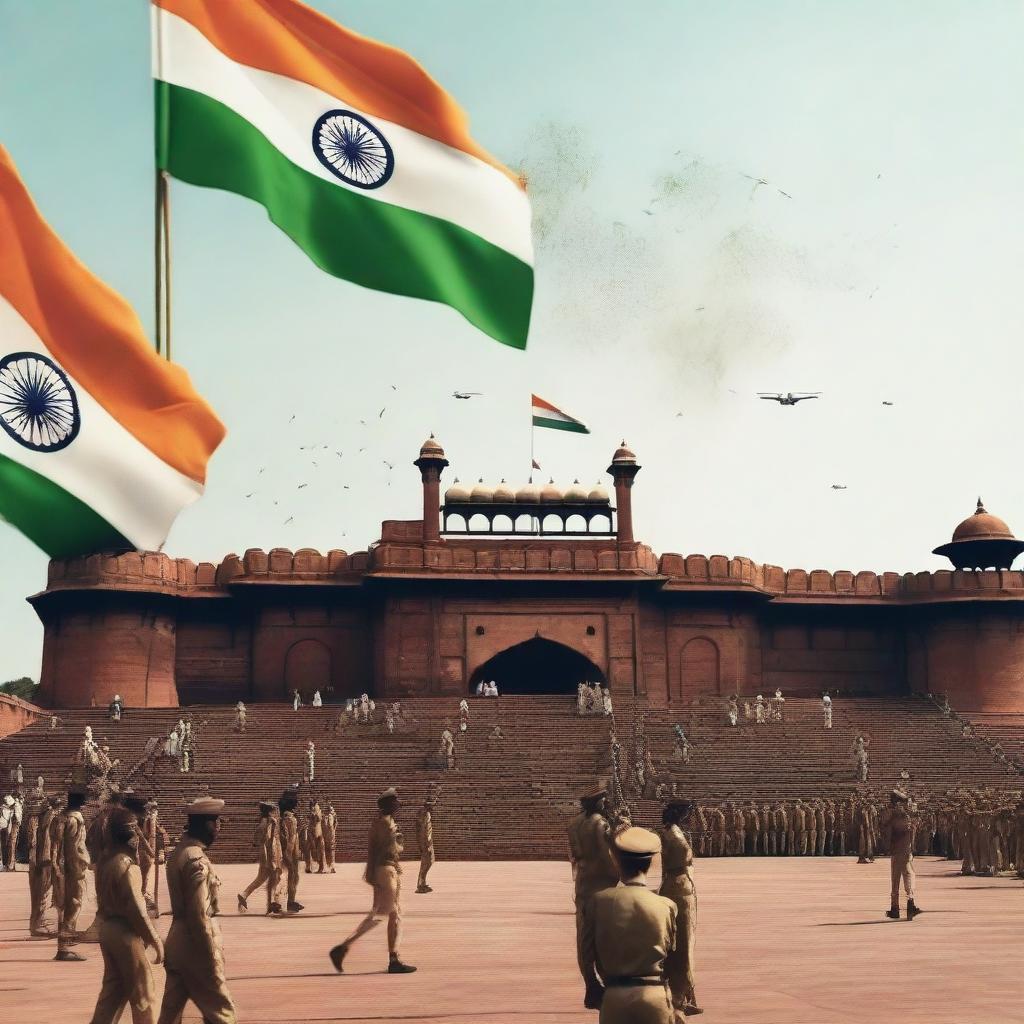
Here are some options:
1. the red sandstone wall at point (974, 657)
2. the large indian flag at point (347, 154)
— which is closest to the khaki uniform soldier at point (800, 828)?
the red sandstone wall at point (974, 657)

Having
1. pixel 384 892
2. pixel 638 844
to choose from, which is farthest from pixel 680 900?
pixel 638 844

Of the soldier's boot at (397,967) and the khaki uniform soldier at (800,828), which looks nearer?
the soldier's boot at (397,967)

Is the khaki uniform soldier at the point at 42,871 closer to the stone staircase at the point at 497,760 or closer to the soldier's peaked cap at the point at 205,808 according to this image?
the soldier's peaked cap at the point at 205,808

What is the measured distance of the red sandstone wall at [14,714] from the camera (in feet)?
120

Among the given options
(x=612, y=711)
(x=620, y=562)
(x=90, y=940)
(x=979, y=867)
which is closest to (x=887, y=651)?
(x=620, y=562)

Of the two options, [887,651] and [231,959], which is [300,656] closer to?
[887,651]

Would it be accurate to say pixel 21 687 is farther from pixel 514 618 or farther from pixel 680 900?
pixel 680 900

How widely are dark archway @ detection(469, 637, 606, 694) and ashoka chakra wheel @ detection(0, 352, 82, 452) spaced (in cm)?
3744

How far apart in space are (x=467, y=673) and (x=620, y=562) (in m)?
5.15

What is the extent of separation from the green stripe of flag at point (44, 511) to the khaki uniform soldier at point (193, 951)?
302 cm

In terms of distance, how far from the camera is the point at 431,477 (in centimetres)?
4456

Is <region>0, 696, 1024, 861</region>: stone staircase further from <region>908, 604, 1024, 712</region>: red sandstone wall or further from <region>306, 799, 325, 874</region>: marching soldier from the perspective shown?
<region>908, 604, 1024, 712</region>: red sandstone wall

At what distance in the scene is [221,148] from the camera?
1091 centimetres

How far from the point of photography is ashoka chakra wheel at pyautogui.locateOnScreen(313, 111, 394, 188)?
1145 centimetres
